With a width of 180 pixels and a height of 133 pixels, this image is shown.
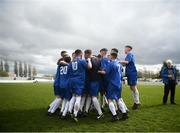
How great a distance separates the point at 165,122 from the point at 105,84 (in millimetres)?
2734

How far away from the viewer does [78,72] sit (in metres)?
8.20

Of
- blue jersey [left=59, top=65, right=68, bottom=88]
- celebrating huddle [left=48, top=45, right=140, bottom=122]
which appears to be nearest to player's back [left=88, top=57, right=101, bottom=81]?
celebrating huddle [left=48, top=45, right=140, bottom=122]

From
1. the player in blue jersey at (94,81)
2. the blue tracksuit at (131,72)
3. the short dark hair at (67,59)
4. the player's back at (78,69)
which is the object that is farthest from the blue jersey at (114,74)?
the blue tracksuit at (131,72)

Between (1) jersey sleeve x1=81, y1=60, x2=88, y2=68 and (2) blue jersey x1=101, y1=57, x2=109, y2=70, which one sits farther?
(2) blue jersey x1=101, y1=57, x2=109, y2=70

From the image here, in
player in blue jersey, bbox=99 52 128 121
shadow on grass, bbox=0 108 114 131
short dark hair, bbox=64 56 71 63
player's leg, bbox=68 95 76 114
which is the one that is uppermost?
short dark hair, bbox=64 56 71 63

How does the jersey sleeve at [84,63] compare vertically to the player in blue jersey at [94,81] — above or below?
above

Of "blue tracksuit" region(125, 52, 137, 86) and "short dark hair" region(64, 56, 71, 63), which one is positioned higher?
"short dark hair" region(64, 56, 71, 63)

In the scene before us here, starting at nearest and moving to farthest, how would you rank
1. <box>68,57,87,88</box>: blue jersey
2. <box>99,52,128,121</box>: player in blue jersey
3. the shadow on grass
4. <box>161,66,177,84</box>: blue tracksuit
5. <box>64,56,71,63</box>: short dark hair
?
the shadow on grass < <box>99,52,128,121</box>: player in blue jersey < <box>68,57,87,88</box>: blue jersey < <box>64,56,71,63</box>: short dark hair < <box>161,66,177,84</box>: blue tracksuit

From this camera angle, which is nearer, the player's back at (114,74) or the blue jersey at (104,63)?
the player's back at (114,74)

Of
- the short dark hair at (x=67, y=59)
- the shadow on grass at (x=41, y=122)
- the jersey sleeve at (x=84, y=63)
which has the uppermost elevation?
the short dark hair at (x=67, y=59)

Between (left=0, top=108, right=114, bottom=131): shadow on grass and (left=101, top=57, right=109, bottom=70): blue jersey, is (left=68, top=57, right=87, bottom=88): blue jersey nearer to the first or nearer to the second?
(left=101, top=57, right=109, bottom=70): blue jersey

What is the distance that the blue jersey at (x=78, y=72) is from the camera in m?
8.16

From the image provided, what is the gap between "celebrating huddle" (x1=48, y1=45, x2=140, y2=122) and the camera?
8117 millimetres

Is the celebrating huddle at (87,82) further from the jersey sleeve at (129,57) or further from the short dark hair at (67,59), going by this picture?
the jersey sleeve at (129,57)
